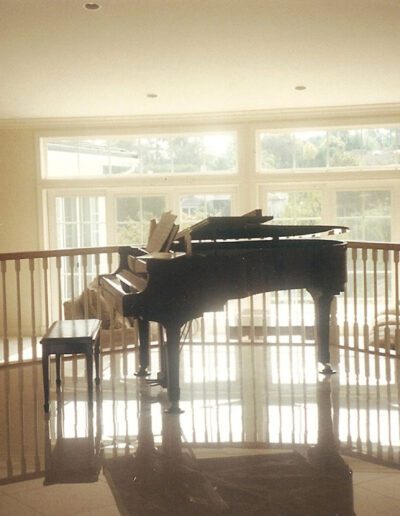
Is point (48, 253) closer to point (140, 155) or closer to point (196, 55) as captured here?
point (196, 55)

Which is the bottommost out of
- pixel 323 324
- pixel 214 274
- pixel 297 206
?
pixel 323 324

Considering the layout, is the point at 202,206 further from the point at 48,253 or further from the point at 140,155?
the point at 48,253

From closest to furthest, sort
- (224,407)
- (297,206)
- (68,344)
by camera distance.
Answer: (68,344) < (224,407) < (297,206)

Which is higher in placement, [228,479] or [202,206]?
[202,206]

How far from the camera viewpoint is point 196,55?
636cm

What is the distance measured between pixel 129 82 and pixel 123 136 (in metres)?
2.27

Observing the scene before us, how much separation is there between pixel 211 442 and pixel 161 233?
138 centimetres

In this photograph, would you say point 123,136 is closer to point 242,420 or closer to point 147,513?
point 242,420

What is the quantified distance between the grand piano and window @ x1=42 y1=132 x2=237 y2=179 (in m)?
4.54

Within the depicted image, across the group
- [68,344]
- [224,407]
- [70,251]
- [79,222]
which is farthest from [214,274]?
[79,222]

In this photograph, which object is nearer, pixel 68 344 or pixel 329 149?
pixel 68 344

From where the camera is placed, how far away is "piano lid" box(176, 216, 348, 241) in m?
4.32

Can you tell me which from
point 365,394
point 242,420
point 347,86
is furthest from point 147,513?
point 347,86

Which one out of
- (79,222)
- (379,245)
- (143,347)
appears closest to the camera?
(143,347)
